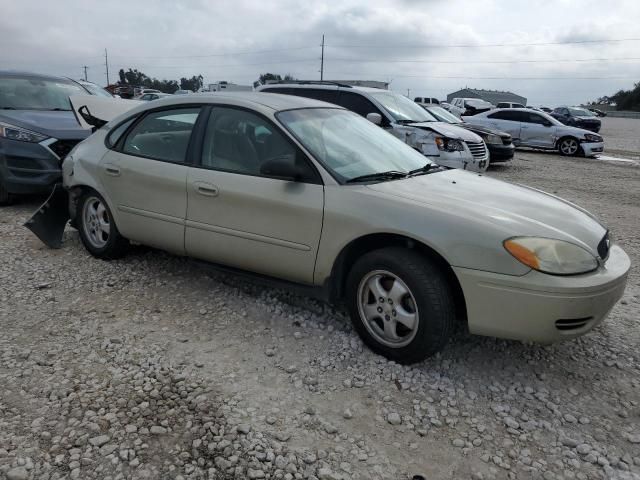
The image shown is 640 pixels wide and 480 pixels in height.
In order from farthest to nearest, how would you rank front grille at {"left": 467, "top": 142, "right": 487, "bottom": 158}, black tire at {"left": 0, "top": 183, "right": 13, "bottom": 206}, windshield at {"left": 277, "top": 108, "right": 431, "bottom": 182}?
front grille at {"left": 467, "top": 142, "right": 487, "bottom": 158}, black tire at {"left": 0, "top": 183, "right": 13, "bottom": 206}, windshield at {"left": 277, "top": 108, "right": 431, "bottom": 182}

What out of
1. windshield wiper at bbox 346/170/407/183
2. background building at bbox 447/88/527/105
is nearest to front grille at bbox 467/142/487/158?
windshield wiper at bbox 346/170/407/183

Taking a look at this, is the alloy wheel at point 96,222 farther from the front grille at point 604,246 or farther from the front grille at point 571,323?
the front grille at point 604,246

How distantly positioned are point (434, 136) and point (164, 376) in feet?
22.9

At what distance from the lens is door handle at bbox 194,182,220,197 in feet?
12.2

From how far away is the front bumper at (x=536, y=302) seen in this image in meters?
2.70

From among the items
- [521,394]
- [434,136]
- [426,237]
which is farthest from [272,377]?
[434,136]

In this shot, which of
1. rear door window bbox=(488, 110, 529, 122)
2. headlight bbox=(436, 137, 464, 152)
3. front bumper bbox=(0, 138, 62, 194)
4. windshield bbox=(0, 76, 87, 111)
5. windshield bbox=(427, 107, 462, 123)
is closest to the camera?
front bumper bbox=(0, 138, 62, 194)

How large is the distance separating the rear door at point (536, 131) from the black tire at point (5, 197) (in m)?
15.0

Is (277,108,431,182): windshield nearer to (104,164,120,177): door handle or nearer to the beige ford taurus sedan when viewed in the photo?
the beige ford taurus sedan

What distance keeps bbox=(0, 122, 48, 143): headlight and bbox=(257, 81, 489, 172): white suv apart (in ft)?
15.4

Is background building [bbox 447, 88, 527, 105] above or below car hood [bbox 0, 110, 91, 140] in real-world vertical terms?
above

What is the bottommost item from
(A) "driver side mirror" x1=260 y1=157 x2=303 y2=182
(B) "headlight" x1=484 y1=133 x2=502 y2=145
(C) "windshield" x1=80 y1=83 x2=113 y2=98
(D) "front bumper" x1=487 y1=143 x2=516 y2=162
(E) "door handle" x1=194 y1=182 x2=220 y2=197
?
(D) "front bumper" x1=487 y1=143 x2=516 y2=162

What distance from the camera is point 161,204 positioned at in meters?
4.05

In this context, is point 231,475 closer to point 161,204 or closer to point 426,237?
point 426,237
